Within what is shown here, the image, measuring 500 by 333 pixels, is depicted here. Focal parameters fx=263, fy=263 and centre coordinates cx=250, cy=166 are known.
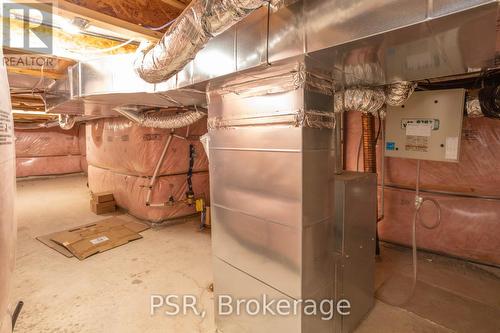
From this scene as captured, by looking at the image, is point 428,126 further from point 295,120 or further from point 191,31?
Answer: point 191,31

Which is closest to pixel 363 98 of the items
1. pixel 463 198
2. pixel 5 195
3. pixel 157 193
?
pixel 463 198

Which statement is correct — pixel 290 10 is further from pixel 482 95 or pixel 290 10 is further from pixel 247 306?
pixel 482 95

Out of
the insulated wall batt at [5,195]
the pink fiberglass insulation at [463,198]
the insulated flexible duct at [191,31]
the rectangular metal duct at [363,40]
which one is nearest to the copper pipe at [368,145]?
the pink fiberglass insulation at [463,198]

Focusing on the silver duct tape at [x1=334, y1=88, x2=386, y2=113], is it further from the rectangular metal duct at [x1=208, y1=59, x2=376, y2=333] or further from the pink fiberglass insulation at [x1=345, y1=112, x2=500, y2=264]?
the pink fiberglass insulation at [x1=345, y1=112, x2=500, y2=264]

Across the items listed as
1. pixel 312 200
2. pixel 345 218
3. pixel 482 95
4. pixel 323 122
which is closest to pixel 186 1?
pixel 323 122

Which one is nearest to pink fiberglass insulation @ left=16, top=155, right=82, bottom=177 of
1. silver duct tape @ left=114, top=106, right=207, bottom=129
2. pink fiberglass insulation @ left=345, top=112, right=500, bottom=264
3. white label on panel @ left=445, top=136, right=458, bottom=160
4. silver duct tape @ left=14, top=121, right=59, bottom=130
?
silver duct tape @ left=14, top=121, right=59, bottom=130

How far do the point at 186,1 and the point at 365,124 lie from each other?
6.43 feet

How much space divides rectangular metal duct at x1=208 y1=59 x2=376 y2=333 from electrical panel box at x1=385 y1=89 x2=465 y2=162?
81 cm

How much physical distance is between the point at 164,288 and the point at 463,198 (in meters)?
3.11

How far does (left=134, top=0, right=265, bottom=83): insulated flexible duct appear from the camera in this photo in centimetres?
101

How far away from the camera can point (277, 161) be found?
1.46 metres

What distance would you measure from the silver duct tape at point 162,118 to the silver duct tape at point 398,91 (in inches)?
78.1

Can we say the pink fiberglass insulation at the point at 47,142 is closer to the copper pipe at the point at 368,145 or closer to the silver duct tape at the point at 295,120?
the silver duct tape at the point at 295,120

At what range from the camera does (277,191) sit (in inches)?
58.1
